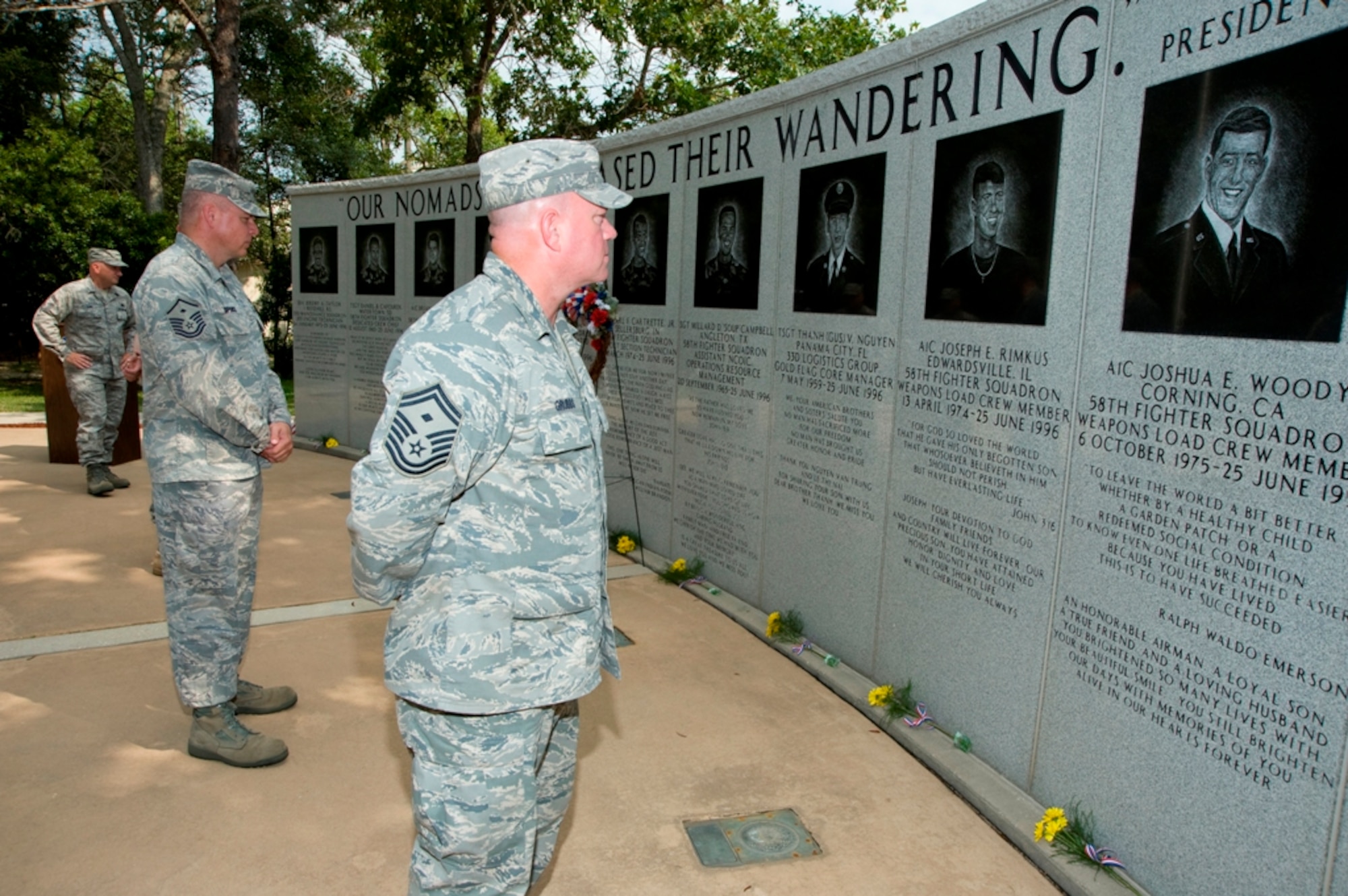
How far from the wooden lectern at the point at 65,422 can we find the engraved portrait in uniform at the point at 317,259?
95.4 inches

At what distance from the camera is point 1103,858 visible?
2891mm

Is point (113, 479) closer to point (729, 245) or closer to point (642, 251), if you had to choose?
point (642, 251)

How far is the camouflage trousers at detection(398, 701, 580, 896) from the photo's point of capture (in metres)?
1.95

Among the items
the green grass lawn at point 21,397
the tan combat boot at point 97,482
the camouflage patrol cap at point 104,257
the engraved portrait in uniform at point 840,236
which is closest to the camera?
the engraved portrait in uniform at point 840,236

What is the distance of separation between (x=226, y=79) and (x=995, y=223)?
12030mm

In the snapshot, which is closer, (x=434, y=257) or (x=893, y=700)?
(x=893, y=700)

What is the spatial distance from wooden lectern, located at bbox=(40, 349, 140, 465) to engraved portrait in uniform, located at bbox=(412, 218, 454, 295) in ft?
9.06

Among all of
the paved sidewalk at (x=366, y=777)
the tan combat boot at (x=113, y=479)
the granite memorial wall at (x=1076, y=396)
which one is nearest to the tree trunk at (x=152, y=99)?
the tan combat boot at (x=113, y=479)

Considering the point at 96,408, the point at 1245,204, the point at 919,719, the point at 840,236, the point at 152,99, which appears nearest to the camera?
the point at 1245,204

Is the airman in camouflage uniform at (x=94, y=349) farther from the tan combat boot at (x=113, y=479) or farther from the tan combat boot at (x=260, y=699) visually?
the tan combat boot at (x=260, y=699)

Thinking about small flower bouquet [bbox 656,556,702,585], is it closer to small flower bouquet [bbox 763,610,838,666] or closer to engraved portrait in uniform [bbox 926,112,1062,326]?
small flower bouquet [bbox 763,610,838,666]

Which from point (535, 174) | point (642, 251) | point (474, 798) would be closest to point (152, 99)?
point (642, 251)

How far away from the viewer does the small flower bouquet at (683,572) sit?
Answer: 5.70 m

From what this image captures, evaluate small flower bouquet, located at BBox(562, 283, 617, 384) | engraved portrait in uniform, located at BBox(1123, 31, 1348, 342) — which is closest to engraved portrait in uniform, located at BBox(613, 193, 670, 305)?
small flower bouquet, located at BBox(562, 283, 617, 384)
